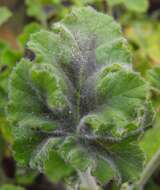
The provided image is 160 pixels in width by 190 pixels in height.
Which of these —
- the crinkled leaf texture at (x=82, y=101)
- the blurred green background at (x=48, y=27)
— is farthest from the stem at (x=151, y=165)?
the crinkled leaf texture at (x=82, y=101)

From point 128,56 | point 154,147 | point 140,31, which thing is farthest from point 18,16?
point 128,56

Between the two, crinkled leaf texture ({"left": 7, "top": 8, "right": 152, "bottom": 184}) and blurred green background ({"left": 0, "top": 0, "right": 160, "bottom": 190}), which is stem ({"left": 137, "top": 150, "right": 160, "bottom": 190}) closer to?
blurred green background ({"left": 0, "top": 0, "right": 160, "bottom": 190})

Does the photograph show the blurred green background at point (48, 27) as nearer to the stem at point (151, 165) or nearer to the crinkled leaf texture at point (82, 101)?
the stem at point (151, 165)

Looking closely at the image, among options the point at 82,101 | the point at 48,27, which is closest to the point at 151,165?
the point at 82,101

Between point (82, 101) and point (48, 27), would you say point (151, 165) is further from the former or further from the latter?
point (48, 27)

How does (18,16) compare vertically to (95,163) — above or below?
below

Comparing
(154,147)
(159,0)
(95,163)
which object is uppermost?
(95,163)

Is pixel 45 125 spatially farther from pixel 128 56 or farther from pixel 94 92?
pixel 128 56

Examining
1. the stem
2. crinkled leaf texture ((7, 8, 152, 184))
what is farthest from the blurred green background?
crinkled leaf texture ((7, 8, 152, 184))
